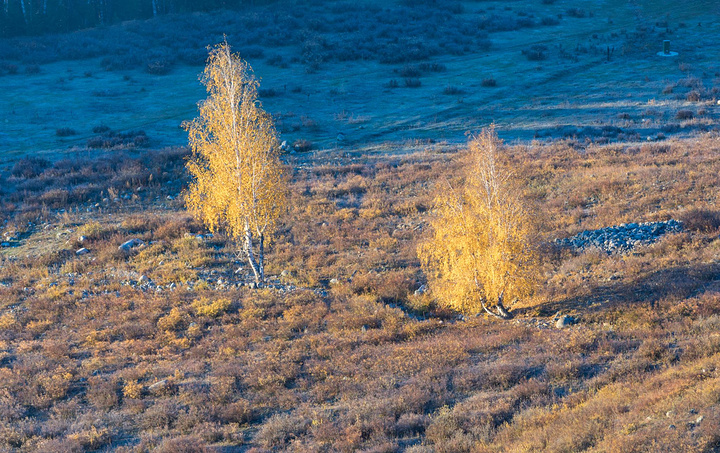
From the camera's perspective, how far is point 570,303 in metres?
16.6

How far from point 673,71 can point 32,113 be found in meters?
54.4

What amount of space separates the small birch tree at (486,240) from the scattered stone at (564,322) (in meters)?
1.27

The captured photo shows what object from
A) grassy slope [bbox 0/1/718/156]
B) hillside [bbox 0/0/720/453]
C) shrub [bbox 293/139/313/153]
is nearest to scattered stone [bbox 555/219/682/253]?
hillside [bbox 0/0/720/453]

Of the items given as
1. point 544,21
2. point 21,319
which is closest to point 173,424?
point 21,319

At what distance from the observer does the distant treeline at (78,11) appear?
66.6 meters

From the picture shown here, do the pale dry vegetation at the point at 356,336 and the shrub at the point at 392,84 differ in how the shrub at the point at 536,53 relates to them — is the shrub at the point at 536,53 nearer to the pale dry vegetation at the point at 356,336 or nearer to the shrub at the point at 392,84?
the shrub at the point at 392,84

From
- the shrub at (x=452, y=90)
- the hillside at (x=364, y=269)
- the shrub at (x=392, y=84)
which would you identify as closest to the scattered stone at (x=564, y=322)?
the hillside at (x=364, y=269)

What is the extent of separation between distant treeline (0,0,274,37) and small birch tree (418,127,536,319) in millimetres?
68729

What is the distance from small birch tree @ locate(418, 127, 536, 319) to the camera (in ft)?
52.5

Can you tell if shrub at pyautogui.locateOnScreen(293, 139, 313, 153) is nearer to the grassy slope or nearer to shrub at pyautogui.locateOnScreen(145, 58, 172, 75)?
the grassy slope

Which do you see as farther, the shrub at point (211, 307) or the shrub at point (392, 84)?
the shrub at point (392, 84)

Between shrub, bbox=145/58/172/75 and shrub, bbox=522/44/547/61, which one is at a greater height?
shrub, bbox=145/58/172/75

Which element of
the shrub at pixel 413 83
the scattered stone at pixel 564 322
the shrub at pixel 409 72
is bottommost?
the scattered stone at pixel 564 322

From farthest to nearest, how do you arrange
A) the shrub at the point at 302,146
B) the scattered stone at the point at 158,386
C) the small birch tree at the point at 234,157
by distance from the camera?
the shrub at the point at 302,146
the small birch tree at the point at 234,157
the scattered stone at the point at 158,386
